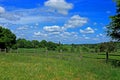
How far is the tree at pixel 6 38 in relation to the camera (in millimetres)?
80744

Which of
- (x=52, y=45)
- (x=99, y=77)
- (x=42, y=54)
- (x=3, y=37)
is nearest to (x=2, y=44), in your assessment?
(x=3, y=37)

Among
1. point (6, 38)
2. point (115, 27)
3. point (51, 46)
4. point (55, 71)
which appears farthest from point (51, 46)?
point (55, 71)

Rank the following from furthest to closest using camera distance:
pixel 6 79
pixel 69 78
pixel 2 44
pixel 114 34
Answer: pixel 2 44 → pixel 114 34 → pixel 69 78 → pixel 6 79

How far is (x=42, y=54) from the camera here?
164 feet

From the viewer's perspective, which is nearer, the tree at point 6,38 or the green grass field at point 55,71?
the green grass field at point 55,71

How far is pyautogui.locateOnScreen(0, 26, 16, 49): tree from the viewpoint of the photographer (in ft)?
265

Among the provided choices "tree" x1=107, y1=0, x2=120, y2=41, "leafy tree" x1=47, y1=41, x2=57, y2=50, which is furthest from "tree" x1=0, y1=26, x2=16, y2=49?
"tree" x1=107, y1=0, x2=120, y2=41

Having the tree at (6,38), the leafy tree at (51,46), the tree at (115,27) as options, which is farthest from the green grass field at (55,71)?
the leafy tree at (51,46)

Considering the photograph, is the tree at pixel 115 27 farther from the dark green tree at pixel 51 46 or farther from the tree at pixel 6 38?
the dark green tree at pixel 51 46

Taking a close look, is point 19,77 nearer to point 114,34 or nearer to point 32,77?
point 32,77

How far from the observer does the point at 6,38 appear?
266ft

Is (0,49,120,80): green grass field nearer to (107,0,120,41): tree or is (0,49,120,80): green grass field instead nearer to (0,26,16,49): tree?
(107,0,120,41): tree

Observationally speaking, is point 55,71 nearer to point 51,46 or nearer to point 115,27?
point 115,27

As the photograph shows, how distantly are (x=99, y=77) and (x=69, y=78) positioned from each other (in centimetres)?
243
